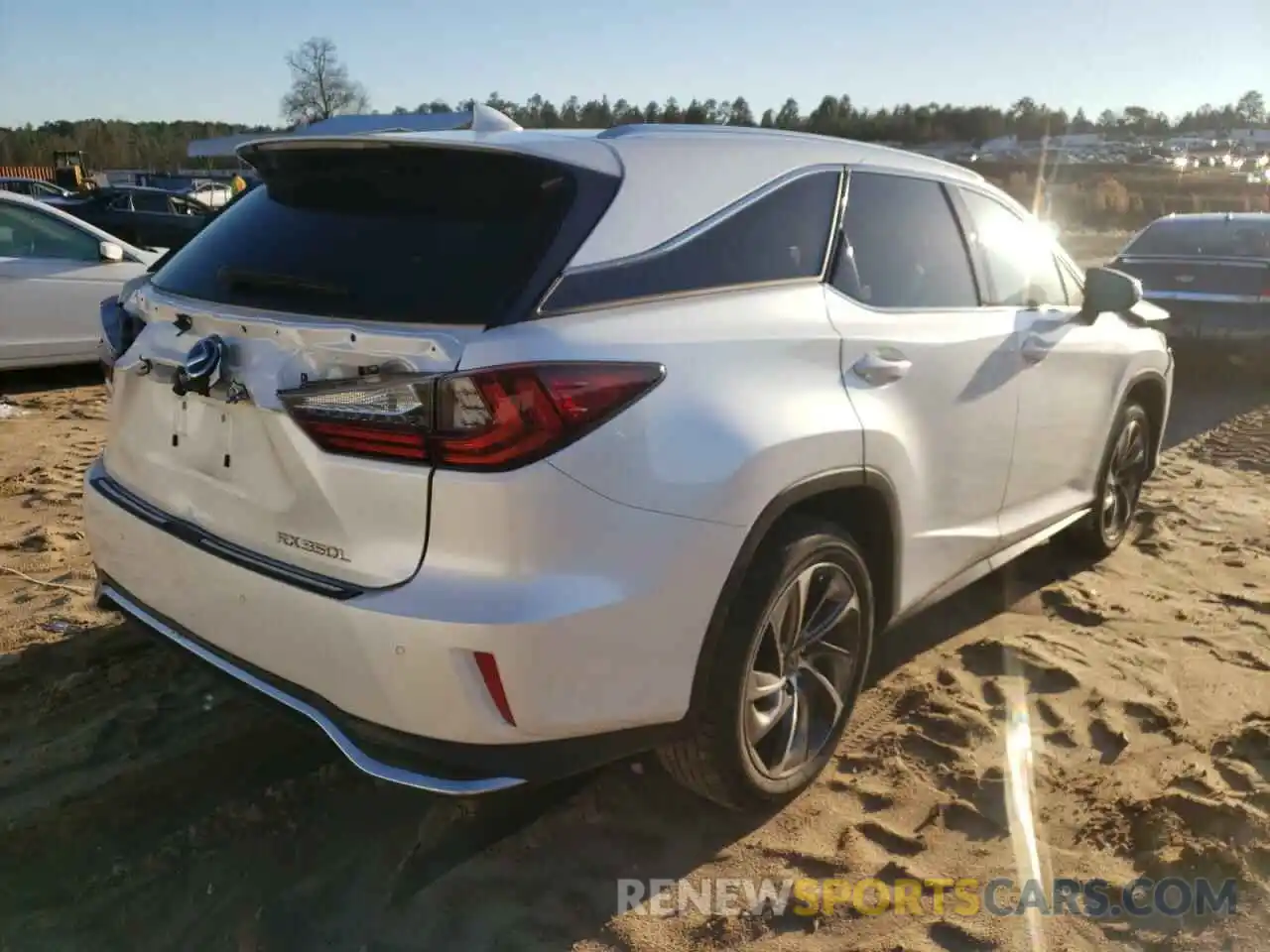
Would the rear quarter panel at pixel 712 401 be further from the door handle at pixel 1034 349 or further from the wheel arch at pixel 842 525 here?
the door handle at pixel 1034 349

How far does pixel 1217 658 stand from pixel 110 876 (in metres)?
3.73

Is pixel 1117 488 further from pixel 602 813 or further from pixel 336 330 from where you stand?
pixel 336 330

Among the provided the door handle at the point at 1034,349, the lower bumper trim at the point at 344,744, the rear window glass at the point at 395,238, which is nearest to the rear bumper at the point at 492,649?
the lower bumper trim at the point at 344,744

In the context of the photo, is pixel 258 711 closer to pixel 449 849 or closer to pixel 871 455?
pixel 449 849

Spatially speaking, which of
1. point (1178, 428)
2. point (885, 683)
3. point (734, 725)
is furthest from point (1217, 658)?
point (1178, 428)

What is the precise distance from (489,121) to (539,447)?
1278mm

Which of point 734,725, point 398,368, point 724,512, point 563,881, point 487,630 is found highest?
point 398,368

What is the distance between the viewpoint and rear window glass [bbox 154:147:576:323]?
231 centimetres

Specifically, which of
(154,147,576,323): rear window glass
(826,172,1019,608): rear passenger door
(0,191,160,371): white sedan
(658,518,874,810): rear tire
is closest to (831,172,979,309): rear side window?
(826,172,1019,608): rear passenger door

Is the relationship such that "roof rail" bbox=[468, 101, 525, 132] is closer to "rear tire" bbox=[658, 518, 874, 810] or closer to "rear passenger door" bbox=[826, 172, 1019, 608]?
"rear passenger door" bbox=[826, 172, 1019, 608]

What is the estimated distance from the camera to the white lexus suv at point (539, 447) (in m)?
2.18

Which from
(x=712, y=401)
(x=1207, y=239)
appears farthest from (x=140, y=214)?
(x=712, y=401)

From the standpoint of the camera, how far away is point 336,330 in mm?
2271

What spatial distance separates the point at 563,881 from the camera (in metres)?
2.69
